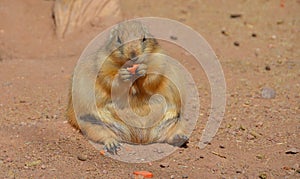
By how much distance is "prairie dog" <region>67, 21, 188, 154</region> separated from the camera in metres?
4.21

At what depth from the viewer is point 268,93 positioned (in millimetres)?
5465

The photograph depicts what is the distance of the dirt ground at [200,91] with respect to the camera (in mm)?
4035

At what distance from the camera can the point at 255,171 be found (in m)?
4.00

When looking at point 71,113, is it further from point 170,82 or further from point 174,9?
point 174,9

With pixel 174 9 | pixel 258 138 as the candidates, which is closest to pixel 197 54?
pixel 174 9

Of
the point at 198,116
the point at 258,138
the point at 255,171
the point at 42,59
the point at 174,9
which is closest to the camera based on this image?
the point at 255,171

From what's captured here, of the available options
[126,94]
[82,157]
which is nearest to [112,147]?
[82,157]

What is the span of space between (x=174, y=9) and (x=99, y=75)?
12.2 ft

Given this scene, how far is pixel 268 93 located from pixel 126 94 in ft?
5.96

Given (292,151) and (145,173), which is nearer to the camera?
(145,173)

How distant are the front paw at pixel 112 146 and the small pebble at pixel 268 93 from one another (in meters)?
1.82

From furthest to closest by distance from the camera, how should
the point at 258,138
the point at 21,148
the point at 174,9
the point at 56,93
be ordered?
the point at 174,9 < the point at 56,93 < the point at 258,138 < the point at 21,148

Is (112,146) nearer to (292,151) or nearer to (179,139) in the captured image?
(179,139)

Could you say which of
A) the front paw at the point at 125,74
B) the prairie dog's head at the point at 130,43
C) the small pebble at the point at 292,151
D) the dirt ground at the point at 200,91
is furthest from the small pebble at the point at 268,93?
the front paw at the point at 125,74
